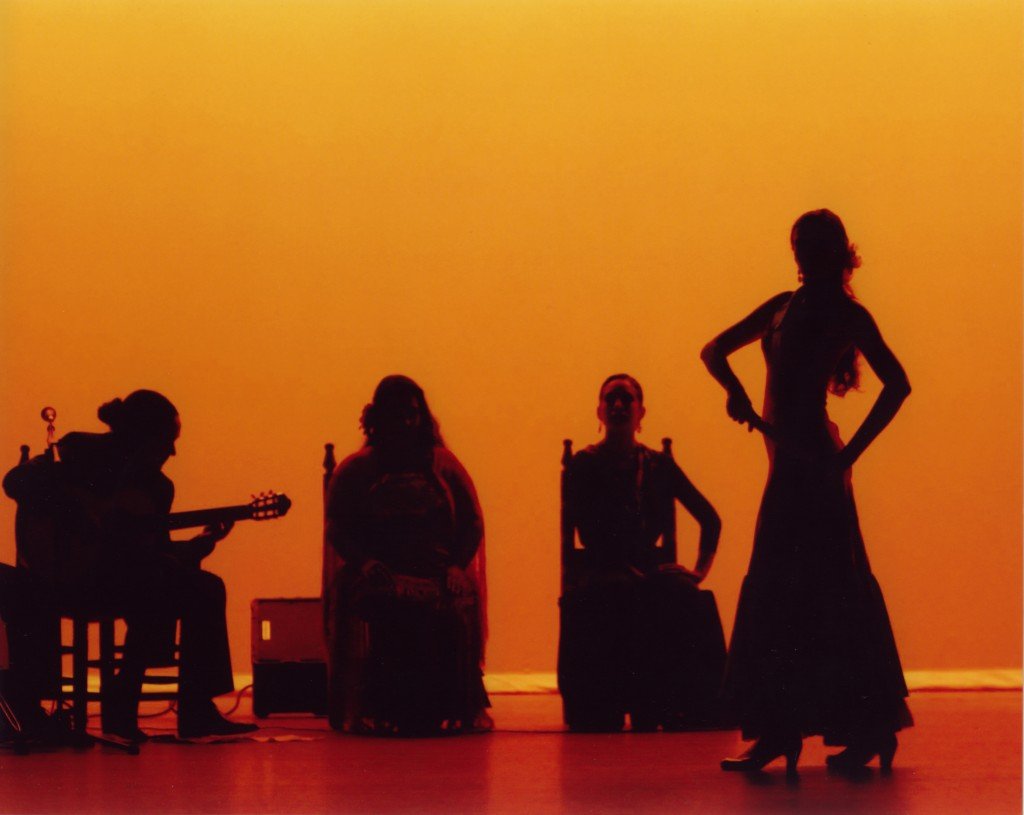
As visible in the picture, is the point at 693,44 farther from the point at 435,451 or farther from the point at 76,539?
the point at 76,539

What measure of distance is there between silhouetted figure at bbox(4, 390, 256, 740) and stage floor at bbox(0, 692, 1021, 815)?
24 cm

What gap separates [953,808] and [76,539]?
2.76 m

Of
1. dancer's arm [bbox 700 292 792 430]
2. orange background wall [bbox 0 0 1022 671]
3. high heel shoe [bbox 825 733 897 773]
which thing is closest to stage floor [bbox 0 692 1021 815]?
high heel shoe [bbox 825 733 897 773]

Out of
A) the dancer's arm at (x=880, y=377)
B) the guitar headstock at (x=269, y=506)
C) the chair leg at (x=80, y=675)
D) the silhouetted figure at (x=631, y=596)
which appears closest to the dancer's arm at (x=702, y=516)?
the silhouetted figure at (x=631, y=596)

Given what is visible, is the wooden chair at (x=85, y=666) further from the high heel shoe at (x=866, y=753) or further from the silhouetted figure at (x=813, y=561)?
the high heel shoe at (x=866, y=753)

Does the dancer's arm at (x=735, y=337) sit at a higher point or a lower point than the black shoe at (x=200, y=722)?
higher

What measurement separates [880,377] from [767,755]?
954mm

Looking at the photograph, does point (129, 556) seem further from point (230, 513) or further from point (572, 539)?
point (572, 539)

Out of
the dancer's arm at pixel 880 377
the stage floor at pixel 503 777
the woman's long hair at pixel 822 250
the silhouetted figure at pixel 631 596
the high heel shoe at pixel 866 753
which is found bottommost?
the stage floor at pixel 503 777

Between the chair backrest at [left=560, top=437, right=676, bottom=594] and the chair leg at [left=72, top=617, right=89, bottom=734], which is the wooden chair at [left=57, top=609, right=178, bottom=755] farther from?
the chair backrest at [left=560, top=437, right=676, bottom=594]

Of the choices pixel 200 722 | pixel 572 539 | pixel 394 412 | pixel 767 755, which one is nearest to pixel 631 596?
pixel 572 539

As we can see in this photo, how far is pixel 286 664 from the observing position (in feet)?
21.5

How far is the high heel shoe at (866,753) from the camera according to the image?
174 inches

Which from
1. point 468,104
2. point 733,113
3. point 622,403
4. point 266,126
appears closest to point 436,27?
point 468,104
